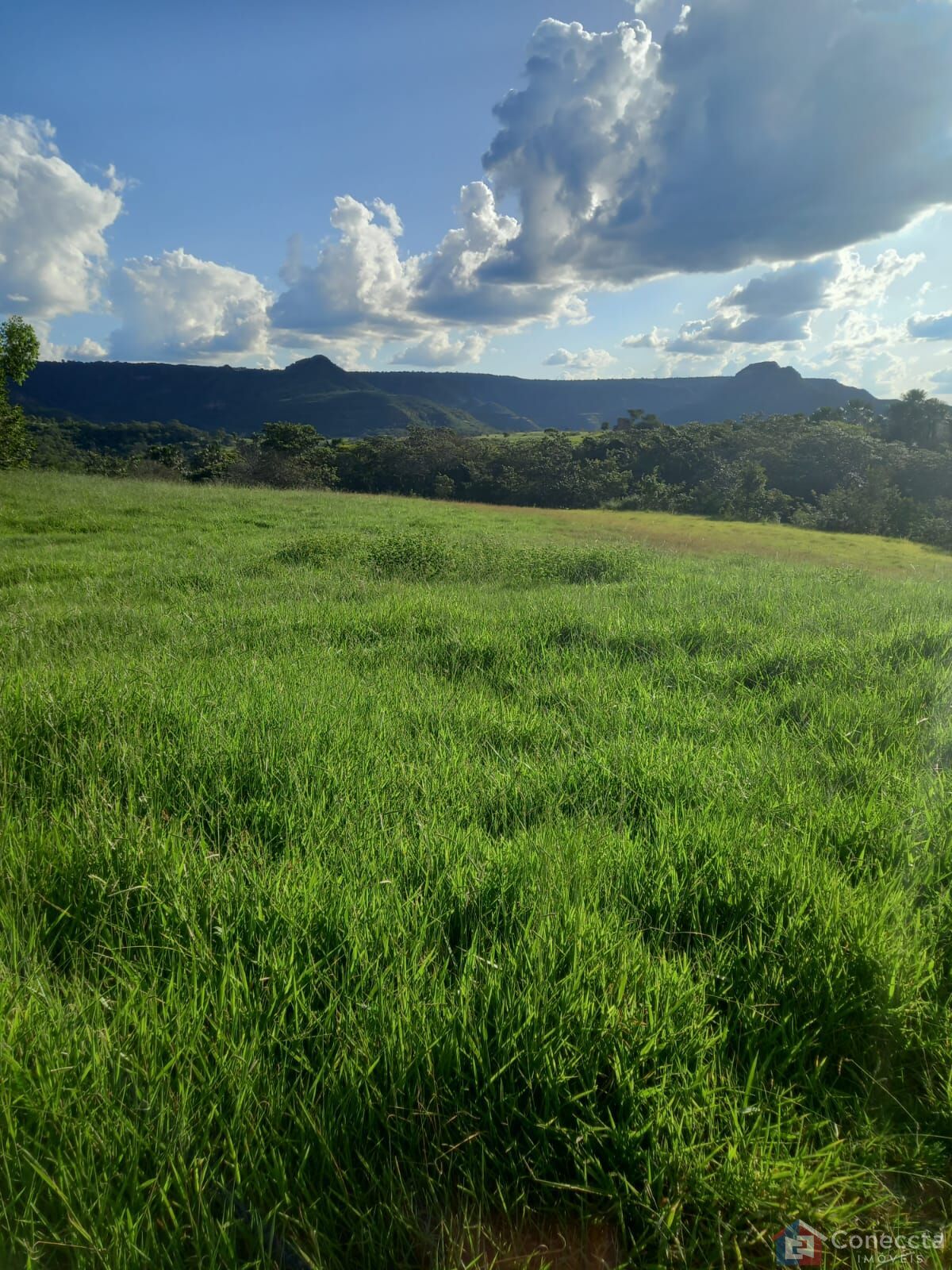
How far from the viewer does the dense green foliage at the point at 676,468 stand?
45906mm

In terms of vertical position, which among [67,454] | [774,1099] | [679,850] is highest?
[67,454]

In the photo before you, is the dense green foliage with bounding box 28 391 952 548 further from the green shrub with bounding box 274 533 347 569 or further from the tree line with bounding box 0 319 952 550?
the green shrub with bounding box 274 533 347 569

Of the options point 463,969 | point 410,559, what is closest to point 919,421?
point 410,559

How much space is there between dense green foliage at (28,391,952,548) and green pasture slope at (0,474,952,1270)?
4509 centimetres

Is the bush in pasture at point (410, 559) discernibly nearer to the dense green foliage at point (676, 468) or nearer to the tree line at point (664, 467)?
the tree line at point (664, 467)

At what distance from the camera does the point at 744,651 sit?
555 centimetres

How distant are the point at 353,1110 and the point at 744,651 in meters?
4.87

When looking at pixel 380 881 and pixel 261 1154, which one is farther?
pixel 380 881

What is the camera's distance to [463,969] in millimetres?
1901

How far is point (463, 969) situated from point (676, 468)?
Result: 5958cm

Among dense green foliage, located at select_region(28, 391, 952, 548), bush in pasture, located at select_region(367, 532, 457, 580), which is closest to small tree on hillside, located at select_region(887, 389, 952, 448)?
dense green foliage, located at select_region(28, 391, 952, 548)

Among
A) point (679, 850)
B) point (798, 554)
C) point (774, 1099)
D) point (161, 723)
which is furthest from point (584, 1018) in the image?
point (798, 554)

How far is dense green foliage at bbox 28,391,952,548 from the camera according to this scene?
4591cm

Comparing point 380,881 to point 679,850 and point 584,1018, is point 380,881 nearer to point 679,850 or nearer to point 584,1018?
point 584,1018
